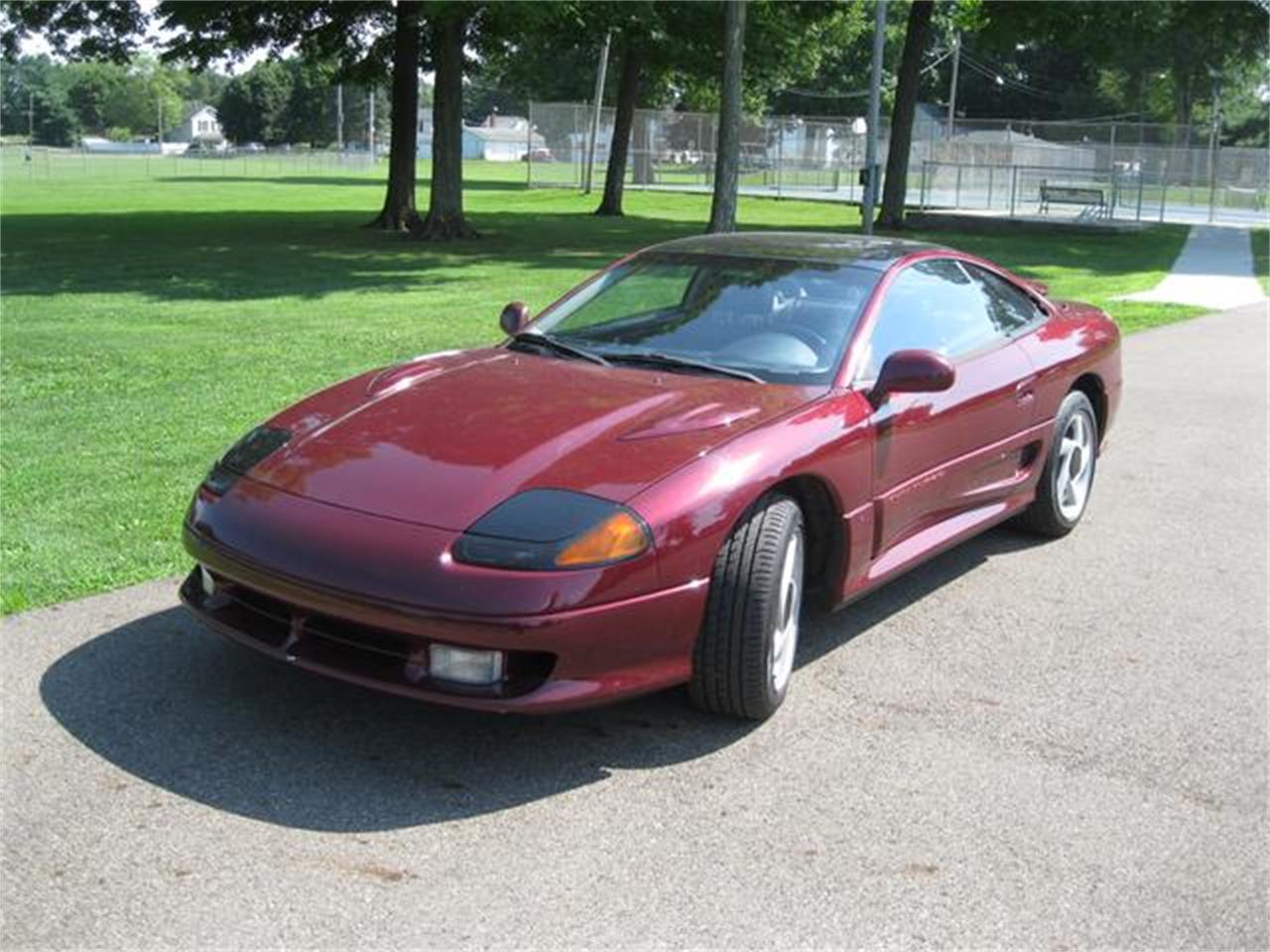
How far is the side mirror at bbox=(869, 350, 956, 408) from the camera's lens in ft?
14.7

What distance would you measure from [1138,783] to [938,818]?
26.1 inches

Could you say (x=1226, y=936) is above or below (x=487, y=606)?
below

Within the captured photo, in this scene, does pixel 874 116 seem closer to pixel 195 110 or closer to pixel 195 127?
pixel 195 127

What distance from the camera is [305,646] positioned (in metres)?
3.72

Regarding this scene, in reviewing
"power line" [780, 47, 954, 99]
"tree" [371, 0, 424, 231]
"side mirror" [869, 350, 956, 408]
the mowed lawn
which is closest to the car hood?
"side mirror" [869, 350, 956, 408]

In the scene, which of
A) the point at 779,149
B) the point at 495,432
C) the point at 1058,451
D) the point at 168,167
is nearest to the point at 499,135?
the point at 168,167

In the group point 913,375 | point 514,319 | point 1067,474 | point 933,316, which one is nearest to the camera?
point 913,375

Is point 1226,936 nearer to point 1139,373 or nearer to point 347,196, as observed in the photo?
point 1139,373

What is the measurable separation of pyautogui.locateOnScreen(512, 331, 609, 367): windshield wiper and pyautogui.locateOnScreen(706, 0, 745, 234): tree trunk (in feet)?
50.1

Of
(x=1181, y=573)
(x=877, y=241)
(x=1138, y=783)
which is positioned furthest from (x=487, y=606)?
(x=1181, y=573)

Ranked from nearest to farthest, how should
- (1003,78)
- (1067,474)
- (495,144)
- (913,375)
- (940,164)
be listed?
(913,375)
(1067,474)
(940,164)
(1003,78)
(495,144)

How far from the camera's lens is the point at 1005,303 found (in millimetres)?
5945

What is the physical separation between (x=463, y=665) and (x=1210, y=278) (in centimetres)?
1920

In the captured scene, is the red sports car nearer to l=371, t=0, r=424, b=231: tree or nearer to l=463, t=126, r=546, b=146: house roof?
l=371, t=0, r=424, b=231: tree
